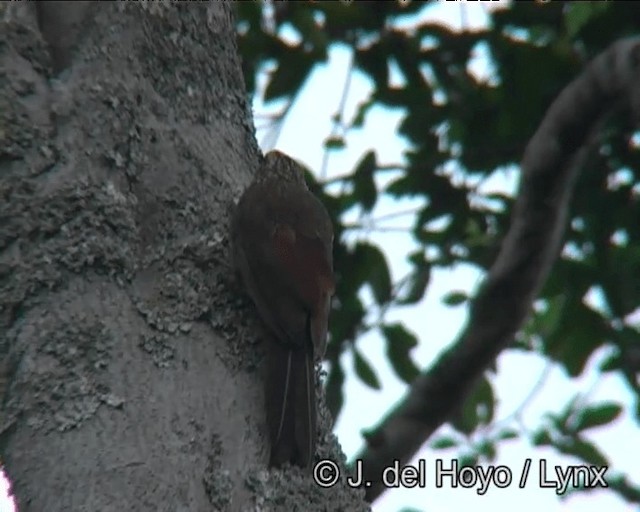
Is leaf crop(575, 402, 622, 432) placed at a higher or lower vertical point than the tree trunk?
lower

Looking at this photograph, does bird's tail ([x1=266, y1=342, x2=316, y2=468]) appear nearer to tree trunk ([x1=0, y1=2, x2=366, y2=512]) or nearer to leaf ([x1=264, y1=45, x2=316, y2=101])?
tree trunk ([x1=0, y1=2, x2=366, y2=512])

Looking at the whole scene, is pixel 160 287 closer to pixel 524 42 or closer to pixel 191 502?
pixel 191 502

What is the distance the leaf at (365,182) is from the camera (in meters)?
4.20

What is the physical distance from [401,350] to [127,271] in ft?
7.75

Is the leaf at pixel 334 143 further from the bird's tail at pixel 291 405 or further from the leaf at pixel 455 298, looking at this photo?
the bird's tail at pixel 291 405

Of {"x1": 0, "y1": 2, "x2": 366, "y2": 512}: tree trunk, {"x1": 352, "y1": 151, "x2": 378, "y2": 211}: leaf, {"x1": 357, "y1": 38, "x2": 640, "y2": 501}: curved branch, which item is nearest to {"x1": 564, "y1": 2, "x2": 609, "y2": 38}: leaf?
{"x1": 357, "y1": 38, "x2": 640, "y2": 501}: curved branch

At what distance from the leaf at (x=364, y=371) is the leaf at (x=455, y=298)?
426mm

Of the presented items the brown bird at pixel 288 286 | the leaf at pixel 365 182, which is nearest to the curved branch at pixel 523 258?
the leaf at pixel 365 182

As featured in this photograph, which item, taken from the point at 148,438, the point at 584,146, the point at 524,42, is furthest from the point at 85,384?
the point at 524,42

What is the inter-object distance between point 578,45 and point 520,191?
565mm

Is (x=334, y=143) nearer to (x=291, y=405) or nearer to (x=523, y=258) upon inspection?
(x=523, y=258)

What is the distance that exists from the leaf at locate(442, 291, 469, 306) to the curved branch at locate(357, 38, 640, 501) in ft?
1.34

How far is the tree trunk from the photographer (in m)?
1.67

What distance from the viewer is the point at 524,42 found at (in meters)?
4.05
